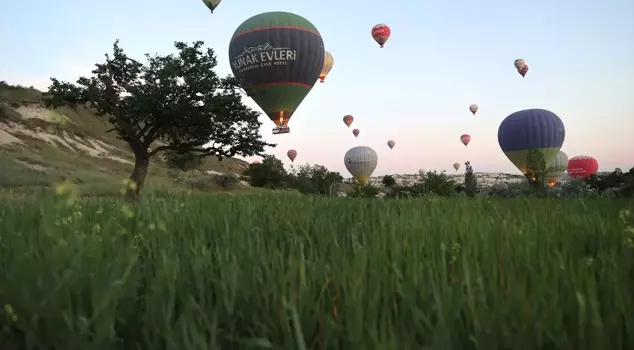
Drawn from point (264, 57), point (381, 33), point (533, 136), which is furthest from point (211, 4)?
point (533, 136)

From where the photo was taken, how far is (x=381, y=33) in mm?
50500

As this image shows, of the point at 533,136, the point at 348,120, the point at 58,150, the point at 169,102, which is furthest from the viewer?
the point at 58,150

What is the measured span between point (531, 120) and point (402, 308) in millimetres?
47749

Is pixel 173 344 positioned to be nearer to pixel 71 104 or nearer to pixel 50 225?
pixel 50 225

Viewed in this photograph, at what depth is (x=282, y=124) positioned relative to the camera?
3756 cm

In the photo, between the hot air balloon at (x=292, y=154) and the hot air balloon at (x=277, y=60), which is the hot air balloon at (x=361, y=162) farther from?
the hot air balloon at (x=277, y=60)

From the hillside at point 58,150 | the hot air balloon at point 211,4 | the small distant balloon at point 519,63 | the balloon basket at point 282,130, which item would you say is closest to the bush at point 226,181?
the hillside at point 58,150

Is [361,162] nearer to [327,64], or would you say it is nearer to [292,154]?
[292,154]

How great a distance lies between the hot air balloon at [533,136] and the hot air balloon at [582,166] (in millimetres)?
20776

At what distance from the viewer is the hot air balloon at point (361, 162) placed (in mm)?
63875

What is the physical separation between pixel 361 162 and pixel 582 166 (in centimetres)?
3006

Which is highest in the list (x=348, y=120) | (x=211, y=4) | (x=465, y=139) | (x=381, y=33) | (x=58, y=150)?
(x=381, y=33)

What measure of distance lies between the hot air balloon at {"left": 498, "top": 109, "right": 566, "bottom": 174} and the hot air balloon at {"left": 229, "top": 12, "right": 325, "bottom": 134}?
20.8 meters

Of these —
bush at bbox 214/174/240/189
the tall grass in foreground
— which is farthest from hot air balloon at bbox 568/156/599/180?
the tall grass in foreground
